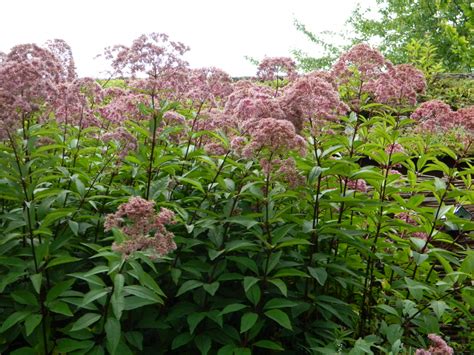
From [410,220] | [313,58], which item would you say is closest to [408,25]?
[313,58]

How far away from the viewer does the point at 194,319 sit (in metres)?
3.40

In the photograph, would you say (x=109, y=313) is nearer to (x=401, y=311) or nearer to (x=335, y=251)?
(x=335, y=251)

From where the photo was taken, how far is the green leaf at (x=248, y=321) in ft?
10.7

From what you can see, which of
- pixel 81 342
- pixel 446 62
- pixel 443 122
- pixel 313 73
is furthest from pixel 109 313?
pixel 446 62

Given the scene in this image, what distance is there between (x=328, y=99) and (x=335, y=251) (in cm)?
116

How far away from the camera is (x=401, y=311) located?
4410mm

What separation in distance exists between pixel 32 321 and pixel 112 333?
48 centimetres

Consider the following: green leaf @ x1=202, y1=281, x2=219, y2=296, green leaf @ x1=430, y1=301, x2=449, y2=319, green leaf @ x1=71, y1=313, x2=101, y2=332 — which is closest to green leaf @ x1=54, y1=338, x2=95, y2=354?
green leaf @ x1=71, y1=313, x2=101, y2=332

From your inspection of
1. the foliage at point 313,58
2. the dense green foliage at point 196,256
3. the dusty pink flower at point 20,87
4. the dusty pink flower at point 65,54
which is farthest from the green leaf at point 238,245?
the foliage at point 313,58

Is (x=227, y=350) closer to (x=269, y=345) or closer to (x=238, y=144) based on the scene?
(x=269, y=345)

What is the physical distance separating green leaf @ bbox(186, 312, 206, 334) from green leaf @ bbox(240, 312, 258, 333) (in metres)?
0.25

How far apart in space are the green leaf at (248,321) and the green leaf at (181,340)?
361 mm

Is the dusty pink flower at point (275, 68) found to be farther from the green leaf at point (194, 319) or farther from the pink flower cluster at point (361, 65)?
the green leaf at point (194, 319)

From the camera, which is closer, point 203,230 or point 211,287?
point 211,287
